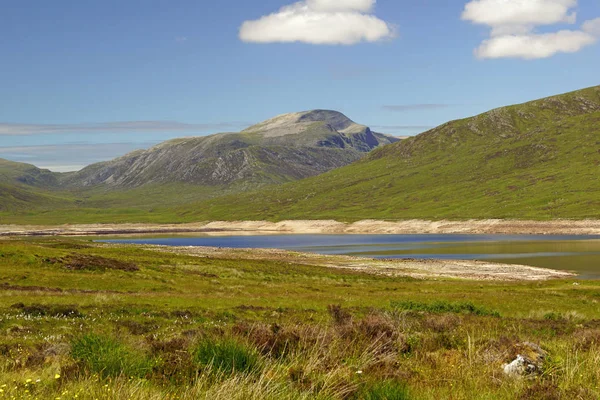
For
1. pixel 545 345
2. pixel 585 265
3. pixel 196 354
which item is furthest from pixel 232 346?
pixel 585 265

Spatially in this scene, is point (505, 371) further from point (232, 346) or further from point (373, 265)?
point (373, 265)

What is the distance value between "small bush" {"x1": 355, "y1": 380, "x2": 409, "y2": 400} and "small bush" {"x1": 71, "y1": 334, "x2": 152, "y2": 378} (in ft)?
13.6

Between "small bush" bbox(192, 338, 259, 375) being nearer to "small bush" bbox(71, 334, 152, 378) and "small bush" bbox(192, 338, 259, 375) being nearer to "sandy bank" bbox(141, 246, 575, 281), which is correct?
"small bush" bbox(71, 334, 152, 378)

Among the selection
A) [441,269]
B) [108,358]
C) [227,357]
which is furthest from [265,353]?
[441,269]

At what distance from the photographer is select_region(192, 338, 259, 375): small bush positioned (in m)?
10.5

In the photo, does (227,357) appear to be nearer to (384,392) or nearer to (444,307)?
(384,392)

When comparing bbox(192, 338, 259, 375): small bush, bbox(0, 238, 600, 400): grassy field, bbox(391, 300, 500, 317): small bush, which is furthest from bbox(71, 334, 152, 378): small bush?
bbox(391, 300, 500, 317): small bush

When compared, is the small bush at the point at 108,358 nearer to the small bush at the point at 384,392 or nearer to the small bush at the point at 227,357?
the small bush at the point at 227,357

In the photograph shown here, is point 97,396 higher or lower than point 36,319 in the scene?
higher

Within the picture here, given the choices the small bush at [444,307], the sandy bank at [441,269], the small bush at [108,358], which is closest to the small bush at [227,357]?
the small bush at [108,358]

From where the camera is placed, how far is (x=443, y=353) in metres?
14.6

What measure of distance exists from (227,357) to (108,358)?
227 cm

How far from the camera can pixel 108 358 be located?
10.5 m

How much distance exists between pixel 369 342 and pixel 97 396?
7.58 m
